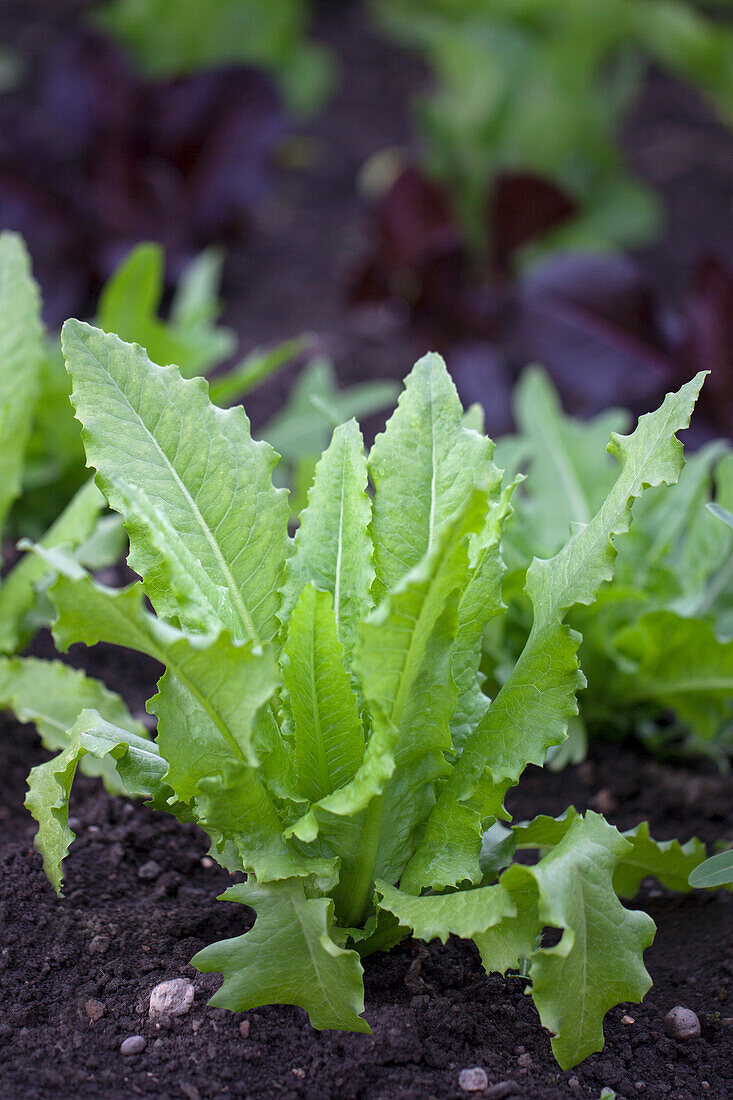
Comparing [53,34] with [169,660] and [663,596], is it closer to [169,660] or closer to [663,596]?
[663,596]

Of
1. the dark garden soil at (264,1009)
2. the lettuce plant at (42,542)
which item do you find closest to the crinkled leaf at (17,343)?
the lettuce plant at (42,542)

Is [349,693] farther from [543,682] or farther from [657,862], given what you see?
[657,862]

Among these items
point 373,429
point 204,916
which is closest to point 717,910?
point 204,916

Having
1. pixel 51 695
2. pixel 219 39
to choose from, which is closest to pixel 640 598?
pixel 51 695

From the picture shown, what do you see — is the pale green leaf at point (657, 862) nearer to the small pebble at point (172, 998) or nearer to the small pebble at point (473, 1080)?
the small pebble at point (473, 1080)

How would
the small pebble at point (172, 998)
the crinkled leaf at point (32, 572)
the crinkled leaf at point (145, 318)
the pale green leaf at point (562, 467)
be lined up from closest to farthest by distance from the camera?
the small pebble at point (172, 998)
the crinkled leaf at point (32, 572)
the pale green leaf at point (562, 467)
the crinkled leaf at point (145, 318)
